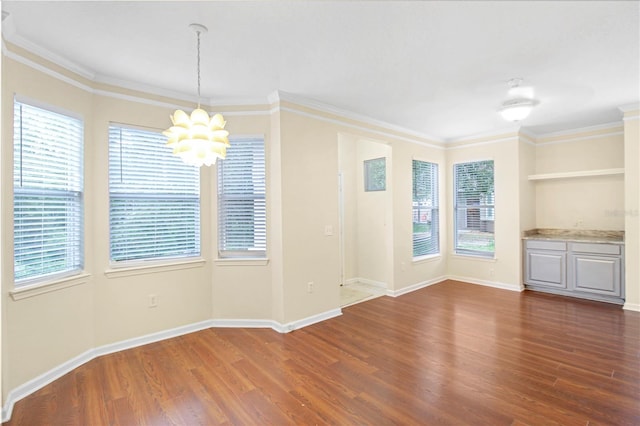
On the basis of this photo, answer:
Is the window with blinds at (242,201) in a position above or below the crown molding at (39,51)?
below

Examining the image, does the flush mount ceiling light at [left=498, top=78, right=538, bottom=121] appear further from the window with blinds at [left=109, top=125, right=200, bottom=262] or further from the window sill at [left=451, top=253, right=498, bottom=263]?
the window with blinds at [left=109, top=125, right=200, bottom=262]

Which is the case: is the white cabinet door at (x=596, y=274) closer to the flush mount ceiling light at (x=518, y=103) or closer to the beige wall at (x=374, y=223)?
the flush mount ceiling light at (x=518, y=103)

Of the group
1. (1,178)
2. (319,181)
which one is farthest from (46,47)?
(319,181)

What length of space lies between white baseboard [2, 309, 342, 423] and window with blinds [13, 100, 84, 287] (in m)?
0.79

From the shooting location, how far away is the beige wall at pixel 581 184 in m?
4.96

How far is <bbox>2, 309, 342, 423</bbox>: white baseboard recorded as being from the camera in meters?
2.41

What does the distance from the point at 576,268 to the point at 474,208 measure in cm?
172

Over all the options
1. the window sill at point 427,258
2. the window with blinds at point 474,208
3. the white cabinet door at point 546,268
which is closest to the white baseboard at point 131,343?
the window sill at point 427,258

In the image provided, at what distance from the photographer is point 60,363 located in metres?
2.73

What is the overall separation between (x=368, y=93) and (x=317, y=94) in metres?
0.58

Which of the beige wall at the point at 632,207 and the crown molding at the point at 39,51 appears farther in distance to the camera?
the beige wall at the point at 632,207

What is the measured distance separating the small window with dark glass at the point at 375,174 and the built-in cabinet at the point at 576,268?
2549mm

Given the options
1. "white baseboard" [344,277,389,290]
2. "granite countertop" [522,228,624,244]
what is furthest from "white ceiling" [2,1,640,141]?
"white baseboard" [344,277,389,290]

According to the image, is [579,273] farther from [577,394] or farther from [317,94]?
[317,94]
